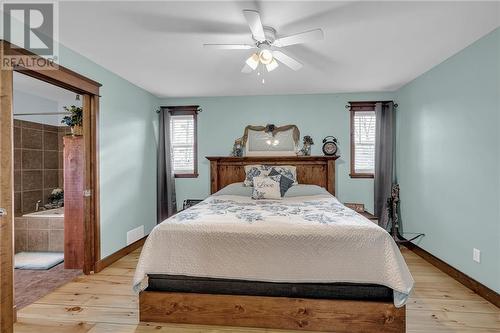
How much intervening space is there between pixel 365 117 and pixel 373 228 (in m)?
2.93

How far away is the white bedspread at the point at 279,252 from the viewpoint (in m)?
1.95

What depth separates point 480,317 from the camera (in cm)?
220

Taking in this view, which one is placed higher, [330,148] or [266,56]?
[266,56]

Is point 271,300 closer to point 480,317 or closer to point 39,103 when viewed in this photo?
point 480,317

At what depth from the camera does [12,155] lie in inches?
81.4

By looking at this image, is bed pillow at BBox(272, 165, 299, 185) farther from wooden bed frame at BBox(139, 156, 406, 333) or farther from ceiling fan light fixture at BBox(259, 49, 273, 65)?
wooden bed frame at BBox(139, 156, 406, 333)

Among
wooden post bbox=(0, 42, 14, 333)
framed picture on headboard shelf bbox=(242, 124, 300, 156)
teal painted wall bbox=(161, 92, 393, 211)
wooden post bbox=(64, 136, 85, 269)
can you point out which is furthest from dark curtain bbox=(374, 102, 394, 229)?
wooden post bbox=(0, 42, 14, 333)

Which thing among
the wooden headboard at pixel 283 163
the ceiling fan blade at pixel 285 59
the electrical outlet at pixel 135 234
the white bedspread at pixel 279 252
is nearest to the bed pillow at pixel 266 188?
the wooden headboard at pixel 283 163

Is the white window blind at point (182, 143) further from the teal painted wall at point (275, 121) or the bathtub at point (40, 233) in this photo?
the bathtub at point (40, 233)

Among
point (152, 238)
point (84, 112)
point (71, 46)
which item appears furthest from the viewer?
point (84, 112)

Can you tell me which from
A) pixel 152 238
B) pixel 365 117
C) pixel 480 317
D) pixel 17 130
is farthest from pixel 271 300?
pixel 17 130

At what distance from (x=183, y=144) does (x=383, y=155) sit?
132 inches

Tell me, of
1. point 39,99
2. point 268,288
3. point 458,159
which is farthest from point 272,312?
point 39,99

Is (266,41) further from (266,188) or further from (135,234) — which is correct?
(135,234)
